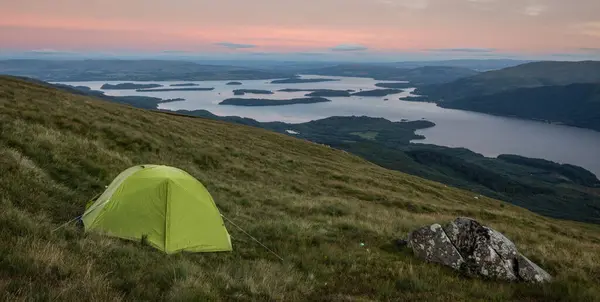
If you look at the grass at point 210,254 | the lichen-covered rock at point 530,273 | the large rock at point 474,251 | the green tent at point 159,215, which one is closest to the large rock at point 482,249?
the large rock at point 474,251

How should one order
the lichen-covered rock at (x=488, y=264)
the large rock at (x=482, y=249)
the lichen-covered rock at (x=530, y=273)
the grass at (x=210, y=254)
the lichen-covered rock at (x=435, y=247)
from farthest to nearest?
the lichen-covered rock at (x=435, y=247), the large rock at (x=482, y=249), the lichen-covered rock at (x=488, y=264), the lichen-covered rock at (x=530, y=273), the grass at (x=210, y=254)

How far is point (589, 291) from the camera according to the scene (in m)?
10.1

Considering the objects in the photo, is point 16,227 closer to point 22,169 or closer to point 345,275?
point 22,169

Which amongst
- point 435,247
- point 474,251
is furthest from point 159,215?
point 474,251

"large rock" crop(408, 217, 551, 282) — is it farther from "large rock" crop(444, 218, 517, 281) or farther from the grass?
the grass

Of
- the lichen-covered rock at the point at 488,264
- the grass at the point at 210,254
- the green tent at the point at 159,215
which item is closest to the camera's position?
the grass at the point at 210,254

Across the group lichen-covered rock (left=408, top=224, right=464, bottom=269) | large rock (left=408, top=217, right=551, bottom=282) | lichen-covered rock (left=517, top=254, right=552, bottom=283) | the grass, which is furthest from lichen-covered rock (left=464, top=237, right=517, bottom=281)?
the grass

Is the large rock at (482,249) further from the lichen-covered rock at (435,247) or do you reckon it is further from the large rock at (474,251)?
the lichen-covered rock at (435,247)

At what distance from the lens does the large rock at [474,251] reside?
1157 cm

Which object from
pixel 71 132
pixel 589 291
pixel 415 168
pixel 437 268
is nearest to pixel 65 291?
pixel 437 268

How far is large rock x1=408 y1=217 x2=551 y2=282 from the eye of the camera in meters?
11.6

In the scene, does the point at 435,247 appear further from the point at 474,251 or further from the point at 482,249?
the point at 482,249

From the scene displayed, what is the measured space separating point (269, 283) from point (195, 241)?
152 inches

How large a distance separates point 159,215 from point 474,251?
9673 millimetres
